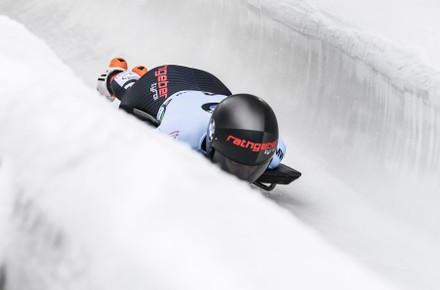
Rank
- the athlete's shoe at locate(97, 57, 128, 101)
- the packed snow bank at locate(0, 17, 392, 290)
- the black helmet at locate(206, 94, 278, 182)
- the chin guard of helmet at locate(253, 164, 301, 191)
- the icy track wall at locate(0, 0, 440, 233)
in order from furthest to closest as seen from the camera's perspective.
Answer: the athlete's shoe at locate(97, 57, 128, 101) < the icy track wall at locate(0, 0, 440, 233) < the chin guard of helmet at locate(253, 164, 301, 191) < the black helmet at locate(206, 94, 278, 182) < the packed snow bank at locate(0, 17, 392, 290)

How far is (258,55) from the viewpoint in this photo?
4969 millimetres

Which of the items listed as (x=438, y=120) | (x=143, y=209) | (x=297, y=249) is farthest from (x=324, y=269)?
(x=438, y=120)

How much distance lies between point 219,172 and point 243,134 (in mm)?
2008

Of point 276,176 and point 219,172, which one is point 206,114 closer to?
point 276,176

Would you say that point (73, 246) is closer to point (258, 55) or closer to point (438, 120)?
point (438, 120)

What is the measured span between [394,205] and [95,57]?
2.94 m

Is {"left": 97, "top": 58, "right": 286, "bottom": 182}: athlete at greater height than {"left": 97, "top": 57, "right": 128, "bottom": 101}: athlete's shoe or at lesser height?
greater

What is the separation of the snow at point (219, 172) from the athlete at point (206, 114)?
1.98ft

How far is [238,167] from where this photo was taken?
280 cm

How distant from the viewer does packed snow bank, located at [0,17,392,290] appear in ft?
1.94

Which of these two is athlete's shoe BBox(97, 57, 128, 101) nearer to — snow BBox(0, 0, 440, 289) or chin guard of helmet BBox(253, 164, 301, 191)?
snow BBox(0, 0, 440, 289)

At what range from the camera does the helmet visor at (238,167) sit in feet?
9.18

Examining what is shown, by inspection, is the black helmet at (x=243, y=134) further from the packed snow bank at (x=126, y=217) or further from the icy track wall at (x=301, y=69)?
the packed snow bank at (x=126, y=217)

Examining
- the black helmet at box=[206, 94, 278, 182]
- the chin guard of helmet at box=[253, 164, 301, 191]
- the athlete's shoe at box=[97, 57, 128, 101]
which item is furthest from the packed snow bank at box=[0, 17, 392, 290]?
the athlete's shoe at box=[97, 57, 128, 101]
